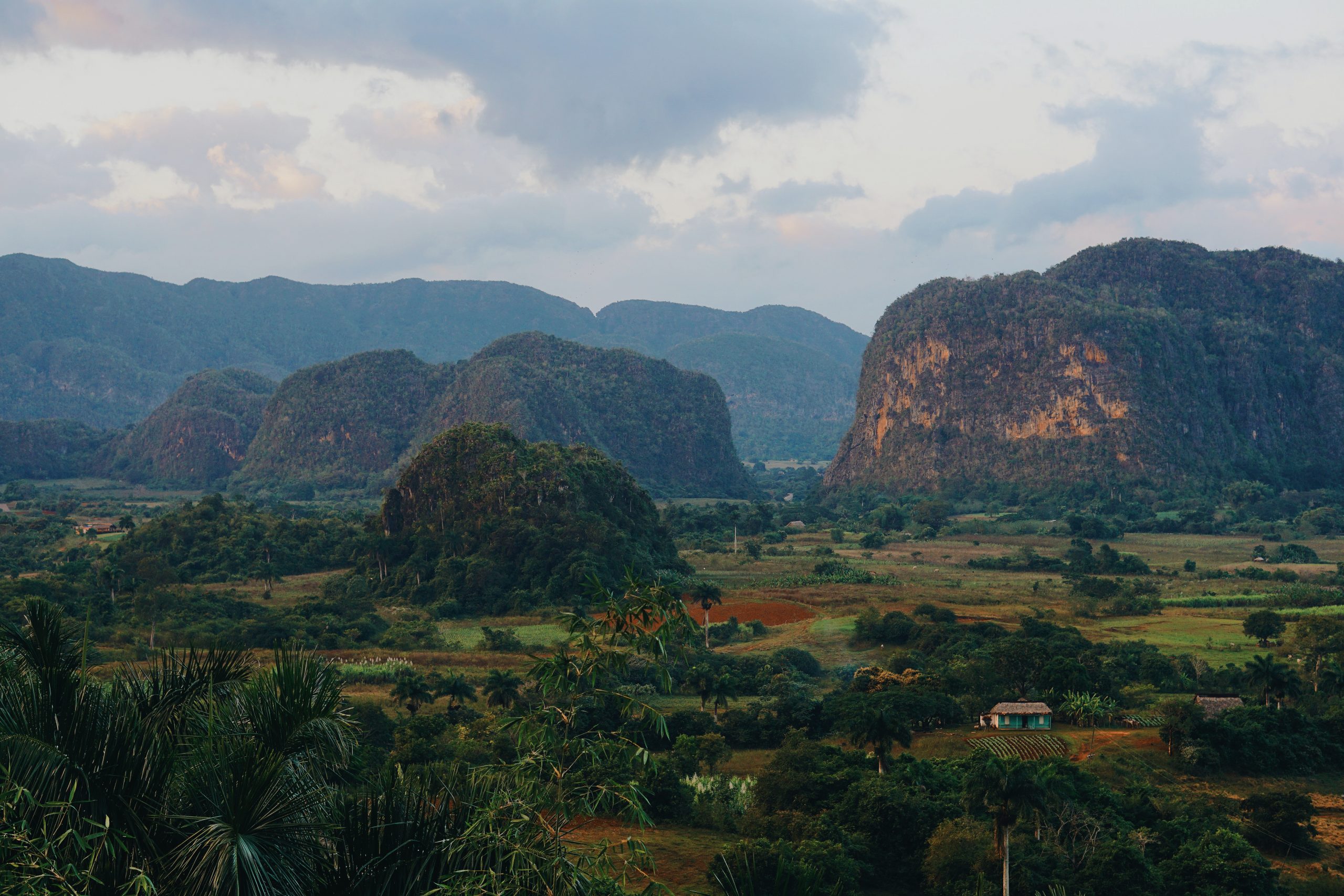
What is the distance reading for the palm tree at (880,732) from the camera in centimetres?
2923

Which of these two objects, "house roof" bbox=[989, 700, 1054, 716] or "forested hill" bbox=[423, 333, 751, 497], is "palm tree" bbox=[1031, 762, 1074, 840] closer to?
"house roof" bbox=[989, 700, 1054, 716]

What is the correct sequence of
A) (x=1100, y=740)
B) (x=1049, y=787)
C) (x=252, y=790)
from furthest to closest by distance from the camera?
1. (x=1100, y=740)
2. (x=1049, y=787)
3. (x=252, y=790)

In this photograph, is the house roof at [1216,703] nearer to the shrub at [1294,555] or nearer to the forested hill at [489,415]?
the shrub at [1294,555]

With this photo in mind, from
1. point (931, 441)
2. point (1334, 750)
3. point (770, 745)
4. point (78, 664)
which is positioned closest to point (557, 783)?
point (78, 664)

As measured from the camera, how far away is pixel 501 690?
3650 centimetres

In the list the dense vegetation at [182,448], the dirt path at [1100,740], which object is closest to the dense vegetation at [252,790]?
the dirt path at [1100,740]

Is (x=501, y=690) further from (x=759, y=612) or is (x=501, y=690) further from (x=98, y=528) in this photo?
(x=98, y=528)

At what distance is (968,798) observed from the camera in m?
23.3

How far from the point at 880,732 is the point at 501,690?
42.9 ft

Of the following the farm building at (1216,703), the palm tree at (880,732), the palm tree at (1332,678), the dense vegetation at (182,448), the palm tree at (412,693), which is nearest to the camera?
the palm tree at (880,732)

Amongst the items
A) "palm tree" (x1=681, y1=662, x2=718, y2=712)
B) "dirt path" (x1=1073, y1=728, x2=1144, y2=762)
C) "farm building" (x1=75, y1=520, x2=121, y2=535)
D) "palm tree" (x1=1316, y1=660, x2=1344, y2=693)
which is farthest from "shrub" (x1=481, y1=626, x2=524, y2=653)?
"farm building" (x1=75, y1=520, x2=121, y2=535)

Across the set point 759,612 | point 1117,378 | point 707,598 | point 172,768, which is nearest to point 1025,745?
point 707,598

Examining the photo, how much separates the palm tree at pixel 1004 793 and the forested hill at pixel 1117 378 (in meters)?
118

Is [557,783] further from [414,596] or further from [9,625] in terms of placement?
[414,596]
